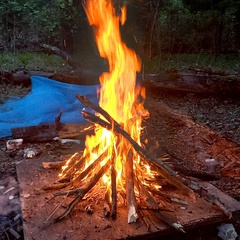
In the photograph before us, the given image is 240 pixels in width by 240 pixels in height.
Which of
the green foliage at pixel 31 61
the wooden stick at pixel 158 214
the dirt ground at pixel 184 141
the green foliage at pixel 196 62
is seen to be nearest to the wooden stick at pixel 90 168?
the wooden stick at pixel 158 214

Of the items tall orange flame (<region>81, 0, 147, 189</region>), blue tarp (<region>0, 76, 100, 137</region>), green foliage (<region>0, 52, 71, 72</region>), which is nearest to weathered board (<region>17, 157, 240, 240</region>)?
tall orange flame (<region>81, 0, 147, 189</region>)

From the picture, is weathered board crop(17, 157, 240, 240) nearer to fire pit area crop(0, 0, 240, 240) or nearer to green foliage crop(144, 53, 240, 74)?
fire pit area crop(0, 0, 240, 240)

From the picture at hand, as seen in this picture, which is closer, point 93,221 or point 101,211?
point 93,221

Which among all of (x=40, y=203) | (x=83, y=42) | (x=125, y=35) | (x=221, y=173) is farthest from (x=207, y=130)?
(x=83, y=42)

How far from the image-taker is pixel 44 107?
6.92m

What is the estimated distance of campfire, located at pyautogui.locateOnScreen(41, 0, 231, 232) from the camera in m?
3.30

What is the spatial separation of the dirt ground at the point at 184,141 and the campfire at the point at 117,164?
20.0 inches

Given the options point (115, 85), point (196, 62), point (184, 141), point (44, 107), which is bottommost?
point (184, 141)

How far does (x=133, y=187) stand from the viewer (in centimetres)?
340

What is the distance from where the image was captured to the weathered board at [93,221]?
2939 mm

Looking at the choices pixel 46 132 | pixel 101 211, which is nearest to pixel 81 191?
pixel 101 211

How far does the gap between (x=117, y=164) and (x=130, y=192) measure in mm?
601

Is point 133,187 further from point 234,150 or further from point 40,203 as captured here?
point 234,150

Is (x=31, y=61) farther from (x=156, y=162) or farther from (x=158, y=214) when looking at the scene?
(x=158, y=214)
